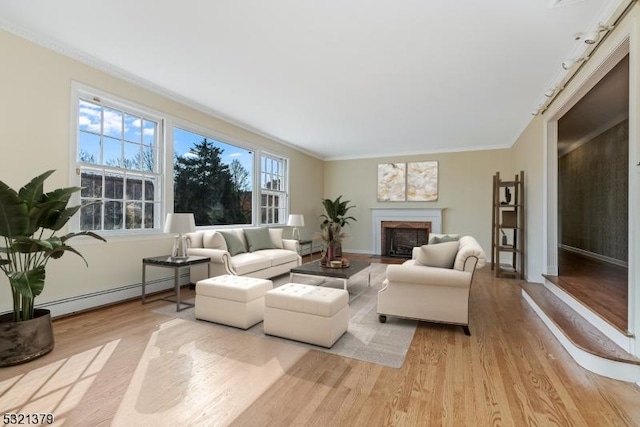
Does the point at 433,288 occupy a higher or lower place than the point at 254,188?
lower

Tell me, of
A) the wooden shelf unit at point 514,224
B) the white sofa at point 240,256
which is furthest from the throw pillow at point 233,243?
the wooden shelf unit at point 514,224

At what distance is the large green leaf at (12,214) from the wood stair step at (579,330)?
14.0ft

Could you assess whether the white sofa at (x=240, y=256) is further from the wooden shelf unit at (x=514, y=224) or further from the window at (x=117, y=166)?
the wooden shelf unit at (x=514, y=224)

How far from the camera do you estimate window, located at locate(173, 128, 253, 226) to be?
15.9 feet

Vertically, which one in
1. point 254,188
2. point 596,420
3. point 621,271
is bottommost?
point 596,420

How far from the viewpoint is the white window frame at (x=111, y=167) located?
11.0 feet

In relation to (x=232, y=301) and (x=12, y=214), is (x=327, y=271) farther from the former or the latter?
(x=12, y=214)

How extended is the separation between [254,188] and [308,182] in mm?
2196

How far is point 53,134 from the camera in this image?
3.19 m

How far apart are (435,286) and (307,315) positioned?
128cm

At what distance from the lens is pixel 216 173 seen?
5.55 meters

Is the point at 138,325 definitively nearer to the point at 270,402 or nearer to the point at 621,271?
the point at 270,402

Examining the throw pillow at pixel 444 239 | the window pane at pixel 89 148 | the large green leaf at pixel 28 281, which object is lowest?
the large green leaf at pixel 28 281

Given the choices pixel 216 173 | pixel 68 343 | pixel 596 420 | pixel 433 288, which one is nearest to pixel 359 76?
pixel 433 288
